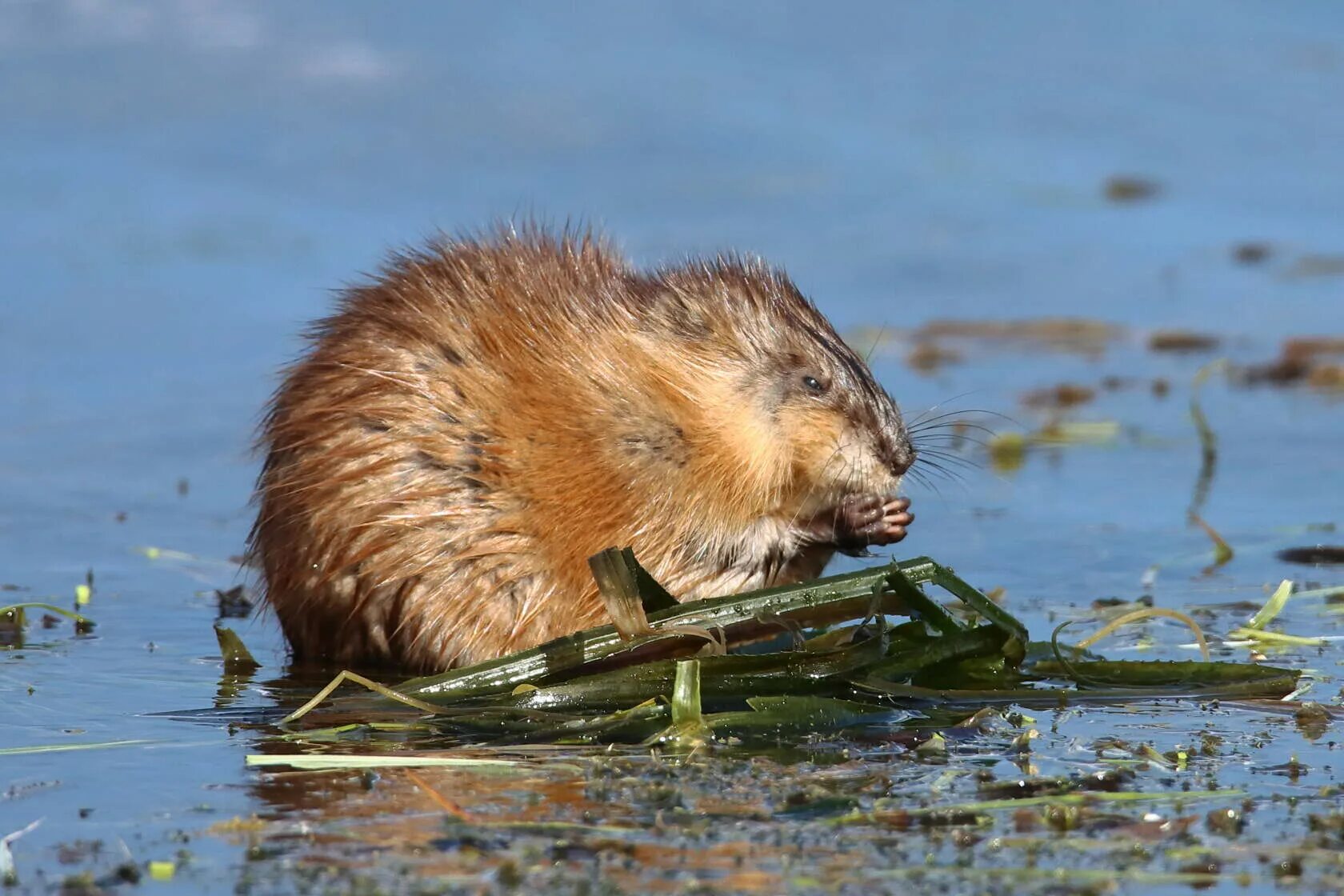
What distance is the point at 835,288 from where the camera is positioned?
1374 cm

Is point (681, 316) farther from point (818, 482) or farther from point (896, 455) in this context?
point (896, 455)

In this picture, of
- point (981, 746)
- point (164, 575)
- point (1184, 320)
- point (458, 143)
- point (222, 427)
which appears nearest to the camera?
point (981, 746)

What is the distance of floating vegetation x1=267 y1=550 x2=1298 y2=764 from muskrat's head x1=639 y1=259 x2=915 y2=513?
61 cm

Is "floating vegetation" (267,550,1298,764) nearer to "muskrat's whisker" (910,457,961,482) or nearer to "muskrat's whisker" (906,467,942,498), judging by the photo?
"muskrat's whisker" (906,467,942,498)

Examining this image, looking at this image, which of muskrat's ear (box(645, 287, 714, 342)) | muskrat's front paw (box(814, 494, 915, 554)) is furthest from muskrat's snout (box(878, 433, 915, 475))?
muskrat's ear (box(645, 287, 714, 342))

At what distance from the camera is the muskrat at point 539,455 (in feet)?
20.9

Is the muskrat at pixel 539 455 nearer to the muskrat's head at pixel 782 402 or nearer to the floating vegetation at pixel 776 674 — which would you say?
the muskrat's head at pixel 782 402

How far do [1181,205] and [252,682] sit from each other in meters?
11.0

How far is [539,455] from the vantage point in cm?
641

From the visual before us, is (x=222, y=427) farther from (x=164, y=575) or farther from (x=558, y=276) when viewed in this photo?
(x=558, y=276)

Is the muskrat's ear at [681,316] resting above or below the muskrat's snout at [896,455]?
above

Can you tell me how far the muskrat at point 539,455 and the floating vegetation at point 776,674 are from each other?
458mm

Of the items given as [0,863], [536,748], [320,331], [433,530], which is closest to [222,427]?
[320,331]

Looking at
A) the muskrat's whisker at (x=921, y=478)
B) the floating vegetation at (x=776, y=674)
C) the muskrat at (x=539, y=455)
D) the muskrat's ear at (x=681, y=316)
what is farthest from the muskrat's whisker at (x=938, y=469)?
the floating vegetation at (x=776, y=674)
